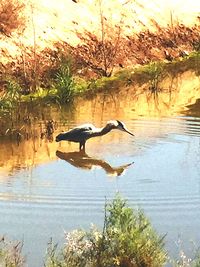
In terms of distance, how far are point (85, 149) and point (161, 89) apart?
8680 mm

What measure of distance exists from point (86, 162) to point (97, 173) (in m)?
0.94

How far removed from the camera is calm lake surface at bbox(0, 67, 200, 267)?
38.8 feet

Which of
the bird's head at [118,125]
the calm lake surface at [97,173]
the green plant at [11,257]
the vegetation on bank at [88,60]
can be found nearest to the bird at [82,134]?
the bird's head at [118,125]

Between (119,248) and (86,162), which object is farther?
(86,162)

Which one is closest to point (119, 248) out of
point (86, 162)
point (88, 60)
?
point (86, 162)

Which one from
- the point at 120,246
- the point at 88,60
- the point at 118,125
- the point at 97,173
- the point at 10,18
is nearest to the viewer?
the point at 120,246

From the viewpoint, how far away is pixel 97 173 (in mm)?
14734

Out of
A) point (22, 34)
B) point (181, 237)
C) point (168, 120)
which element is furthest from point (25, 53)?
point (181, 237)

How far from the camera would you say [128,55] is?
94.6 feet

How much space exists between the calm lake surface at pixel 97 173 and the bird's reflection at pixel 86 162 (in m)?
0.02

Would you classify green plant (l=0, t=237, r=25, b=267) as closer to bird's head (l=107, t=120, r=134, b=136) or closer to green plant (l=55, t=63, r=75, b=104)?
bird's head (l=107, t=120, r=134, b=136)

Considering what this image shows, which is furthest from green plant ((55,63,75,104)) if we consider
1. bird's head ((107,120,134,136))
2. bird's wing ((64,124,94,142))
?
bird's wing ((64,124,94,142))

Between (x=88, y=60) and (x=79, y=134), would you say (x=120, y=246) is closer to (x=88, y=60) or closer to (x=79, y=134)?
(x=79, y=134)

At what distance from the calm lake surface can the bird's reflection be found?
0.8 inches
